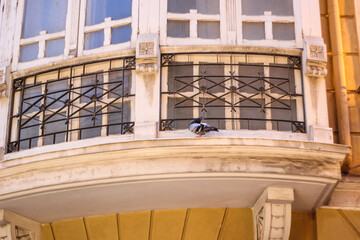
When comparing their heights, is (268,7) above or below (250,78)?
above

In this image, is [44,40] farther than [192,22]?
Yes

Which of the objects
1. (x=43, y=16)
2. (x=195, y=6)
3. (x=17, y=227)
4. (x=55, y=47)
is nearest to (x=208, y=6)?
(x=195, y=6)

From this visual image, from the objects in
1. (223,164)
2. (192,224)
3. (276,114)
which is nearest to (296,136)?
(276,114)

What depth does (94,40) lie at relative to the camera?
10.3 metres

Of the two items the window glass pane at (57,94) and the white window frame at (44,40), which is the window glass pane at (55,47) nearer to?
the white window frame at (44,40)

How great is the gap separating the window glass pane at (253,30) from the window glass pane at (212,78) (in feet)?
2.07

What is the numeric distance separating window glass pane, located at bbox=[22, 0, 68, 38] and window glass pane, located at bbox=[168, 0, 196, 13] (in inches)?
64.4

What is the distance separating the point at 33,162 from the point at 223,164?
7.94ft

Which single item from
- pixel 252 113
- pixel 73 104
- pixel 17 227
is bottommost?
pixel 17 227

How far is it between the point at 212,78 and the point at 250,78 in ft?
1.68

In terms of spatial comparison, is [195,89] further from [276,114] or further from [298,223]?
[298,223]

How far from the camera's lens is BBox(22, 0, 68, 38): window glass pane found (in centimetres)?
1076

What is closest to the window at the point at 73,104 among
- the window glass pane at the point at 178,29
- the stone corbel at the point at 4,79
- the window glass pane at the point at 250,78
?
the stone corbel at the point at 4,79

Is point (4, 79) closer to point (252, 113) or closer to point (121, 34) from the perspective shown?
point (121, 34)
